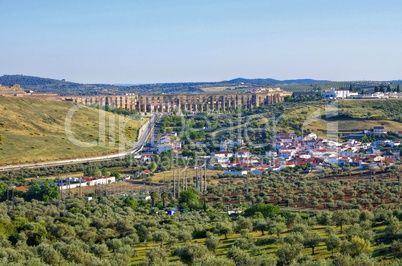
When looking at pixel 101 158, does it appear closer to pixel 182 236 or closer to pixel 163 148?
pixel 163 148

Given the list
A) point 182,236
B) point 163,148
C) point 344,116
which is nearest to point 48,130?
point 163,148

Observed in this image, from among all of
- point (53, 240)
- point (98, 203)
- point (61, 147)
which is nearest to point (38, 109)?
point (61, 147)

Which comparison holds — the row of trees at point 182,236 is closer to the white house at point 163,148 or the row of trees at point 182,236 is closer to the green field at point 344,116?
the white house at point 163,148

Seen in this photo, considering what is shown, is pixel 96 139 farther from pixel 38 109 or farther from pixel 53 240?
pixel 53 240

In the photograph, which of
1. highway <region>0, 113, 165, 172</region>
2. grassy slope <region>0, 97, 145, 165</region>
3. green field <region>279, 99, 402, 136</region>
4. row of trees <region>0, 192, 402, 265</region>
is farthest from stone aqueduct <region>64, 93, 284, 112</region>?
row of trees <region>0, 192, 402, 265</region>

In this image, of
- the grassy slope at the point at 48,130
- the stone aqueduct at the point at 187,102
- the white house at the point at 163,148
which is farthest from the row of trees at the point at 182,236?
the stone aqueduct at the point at 187,102

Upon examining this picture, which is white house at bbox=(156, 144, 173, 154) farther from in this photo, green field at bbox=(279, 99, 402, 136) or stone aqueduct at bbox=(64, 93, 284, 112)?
stone aqueduct at bbox=(64, 93, 284, 112)

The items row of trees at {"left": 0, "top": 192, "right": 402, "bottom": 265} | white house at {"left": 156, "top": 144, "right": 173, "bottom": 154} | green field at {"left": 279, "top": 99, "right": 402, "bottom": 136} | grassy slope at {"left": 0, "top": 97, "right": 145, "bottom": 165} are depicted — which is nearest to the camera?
row of trees at {"left": 0, "top": 192, "right": 402, "bottom": 265}
